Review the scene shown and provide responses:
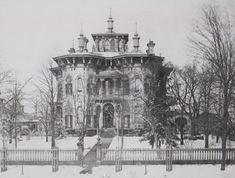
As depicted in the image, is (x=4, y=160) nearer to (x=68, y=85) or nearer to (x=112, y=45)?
(x=68, y=85)

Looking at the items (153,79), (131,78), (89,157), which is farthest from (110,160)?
(131,78)

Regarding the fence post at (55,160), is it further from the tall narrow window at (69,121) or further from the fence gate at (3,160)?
the tall narrow window at (69,121)

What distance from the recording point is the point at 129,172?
1073cm

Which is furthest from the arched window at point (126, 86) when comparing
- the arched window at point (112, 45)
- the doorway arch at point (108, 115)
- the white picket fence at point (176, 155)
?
the white picket fence at point (176, 155)

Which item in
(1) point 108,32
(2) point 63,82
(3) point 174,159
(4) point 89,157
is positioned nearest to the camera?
(3) point 174,159

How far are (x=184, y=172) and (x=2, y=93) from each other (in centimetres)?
778

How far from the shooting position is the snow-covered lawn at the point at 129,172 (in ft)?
33.7

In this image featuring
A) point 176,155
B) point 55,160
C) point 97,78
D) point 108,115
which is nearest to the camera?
point 55,160

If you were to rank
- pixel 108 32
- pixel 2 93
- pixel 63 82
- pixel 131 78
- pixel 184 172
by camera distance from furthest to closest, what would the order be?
pixel 108 32, pixel 63 82, pixel 131 78, pixel 2 93, pixel 184 172

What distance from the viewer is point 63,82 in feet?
81.4

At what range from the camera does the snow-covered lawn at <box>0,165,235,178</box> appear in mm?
10281

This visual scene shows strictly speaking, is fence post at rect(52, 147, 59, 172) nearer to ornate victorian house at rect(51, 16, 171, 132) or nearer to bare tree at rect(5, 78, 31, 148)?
bare tree at rect(5, 78, 31, 148)

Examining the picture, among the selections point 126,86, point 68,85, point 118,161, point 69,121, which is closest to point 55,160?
point 118,161

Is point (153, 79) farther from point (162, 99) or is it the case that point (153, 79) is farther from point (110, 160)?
point (110, 160)
